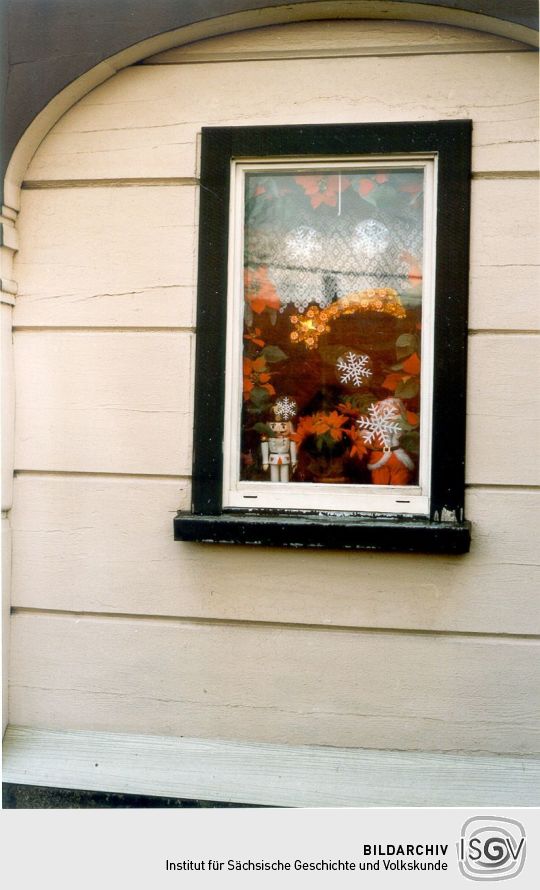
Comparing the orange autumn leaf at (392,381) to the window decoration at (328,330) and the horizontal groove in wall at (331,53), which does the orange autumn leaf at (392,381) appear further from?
the horizontal groove in wall at (331,53)

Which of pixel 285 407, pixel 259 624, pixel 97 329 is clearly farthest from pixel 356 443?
pixel 97 329

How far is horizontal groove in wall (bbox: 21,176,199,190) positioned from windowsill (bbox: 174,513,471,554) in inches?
55.4

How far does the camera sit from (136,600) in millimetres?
3076

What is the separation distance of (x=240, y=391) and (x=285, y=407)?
8.2 inches

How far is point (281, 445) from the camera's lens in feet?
10.3

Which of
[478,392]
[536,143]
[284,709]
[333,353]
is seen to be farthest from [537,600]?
[536,143]

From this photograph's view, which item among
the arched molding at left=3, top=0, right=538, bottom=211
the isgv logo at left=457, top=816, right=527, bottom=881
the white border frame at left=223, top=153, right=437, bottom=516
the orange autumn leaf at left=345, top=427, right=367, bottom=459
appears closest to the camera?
the isgv logo at left=457, top=816, right=527, bottom=881

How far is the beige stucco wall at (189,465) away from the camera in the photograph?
290 centimetres

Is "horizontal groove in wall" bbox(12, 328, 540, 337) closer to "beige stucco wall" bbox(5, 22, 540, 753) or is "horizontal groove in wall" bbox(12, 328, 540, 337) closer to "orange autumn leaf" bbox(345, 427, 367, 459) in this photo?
"beige stucco wall" bbox(5, 22, 540, 753)

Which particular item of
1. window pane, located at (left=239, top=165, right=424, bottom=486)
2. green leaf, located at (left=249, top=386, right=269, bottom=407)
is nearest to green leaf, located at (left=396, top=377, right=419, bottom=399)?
window pane, located at (left=239, top=165, right=424, bottom=486)

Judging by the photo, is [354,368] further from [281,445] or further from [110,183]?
[110,183]

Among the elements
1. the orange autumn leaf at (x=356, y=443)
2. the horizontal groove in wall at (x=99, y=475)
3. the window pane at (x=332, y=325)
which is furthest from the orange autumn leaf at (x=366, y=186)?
the horizontal groove in wall at (x=99, y=475)

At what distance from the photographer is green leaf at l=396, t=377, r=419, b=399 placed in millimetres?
3053

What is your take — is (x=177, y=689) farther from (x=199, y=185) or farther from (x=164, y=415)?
(x=199, y=185)
